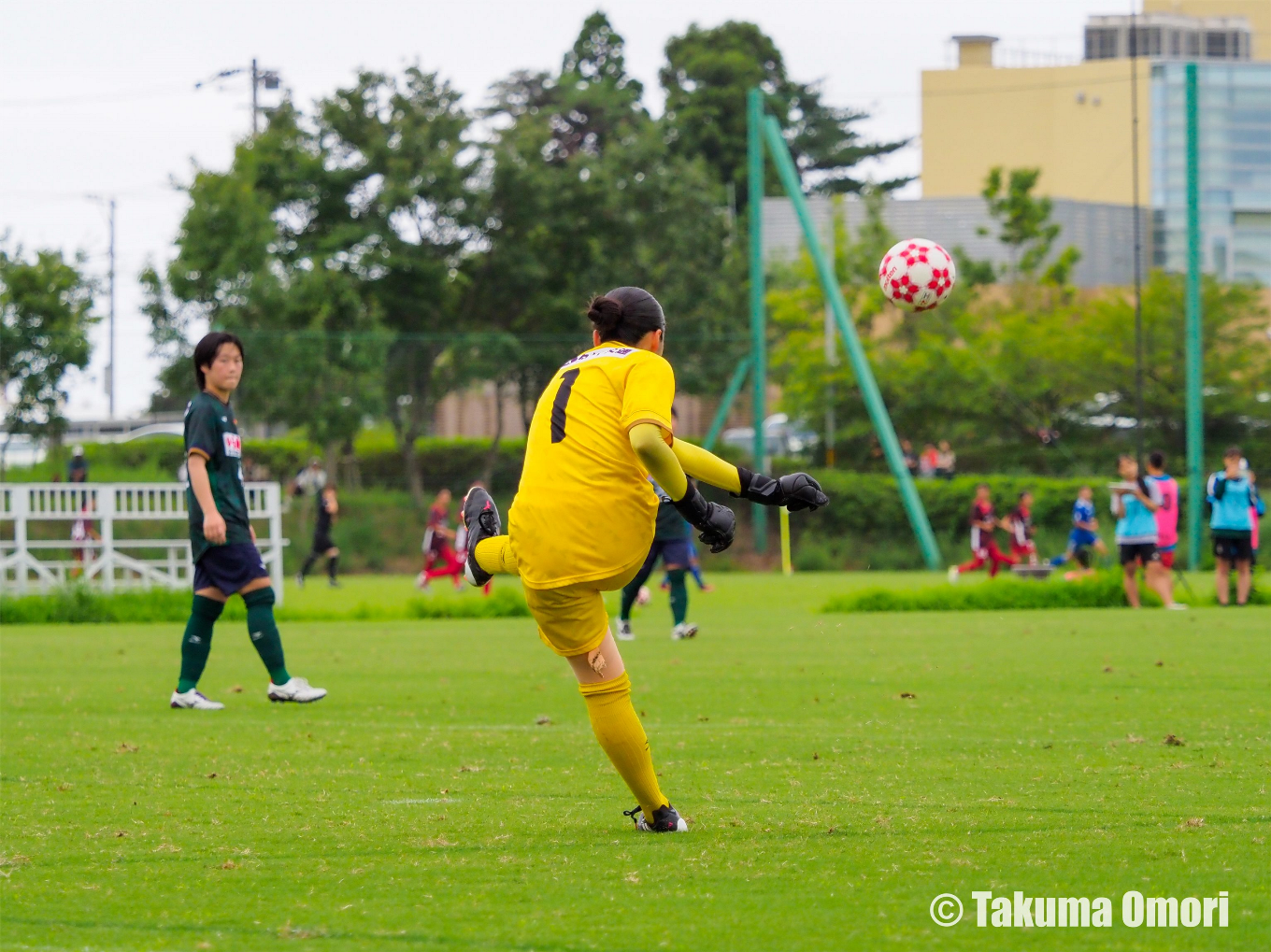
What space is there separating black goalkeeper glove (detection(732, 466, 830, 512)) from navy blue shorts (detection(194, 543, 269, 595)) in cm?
461

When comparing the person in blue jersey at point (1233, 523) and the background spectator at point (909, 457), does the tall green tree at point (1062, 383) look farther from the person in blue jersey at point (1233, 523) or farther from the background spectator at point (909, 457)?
the person in blue jersey at point (1233, 523)

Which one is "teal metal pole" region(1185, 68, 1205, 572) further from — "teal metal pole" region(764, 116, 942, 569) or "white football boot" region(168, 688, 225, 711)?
"white football boot" region(168, 688, 225, 711)

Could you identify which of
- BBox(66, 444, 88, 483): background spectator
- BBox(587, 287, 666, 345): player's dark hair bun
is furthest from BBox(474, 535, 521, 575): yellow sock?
BBox(66, 444, 88, 483): background spectator

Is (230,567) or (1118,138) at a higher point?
(1118,138)

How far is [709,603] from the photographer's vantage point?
66.7 ft

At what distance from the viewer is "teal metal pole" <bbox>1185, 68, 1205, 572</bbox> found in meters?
26.4

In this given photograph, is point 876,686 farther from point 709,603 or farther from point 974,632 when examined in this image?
point 709,603

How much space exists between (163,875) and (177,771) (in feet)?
7.38

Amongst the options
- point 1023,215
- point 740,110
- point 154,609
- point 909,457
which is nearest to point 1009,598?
point 154,609

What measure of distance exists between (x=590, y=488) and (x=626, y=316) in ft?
2.00

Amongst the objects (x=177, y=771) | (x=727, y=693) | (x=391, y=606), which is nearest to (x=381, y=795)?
(x=177, y=771)

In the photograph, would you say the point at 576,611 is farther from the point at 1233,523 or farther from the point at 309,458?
the point at 309,458

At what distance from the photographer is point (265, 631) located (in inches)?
364

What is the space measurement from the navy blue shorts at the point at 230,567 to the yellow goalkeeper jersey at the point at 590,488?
4.26 meters
